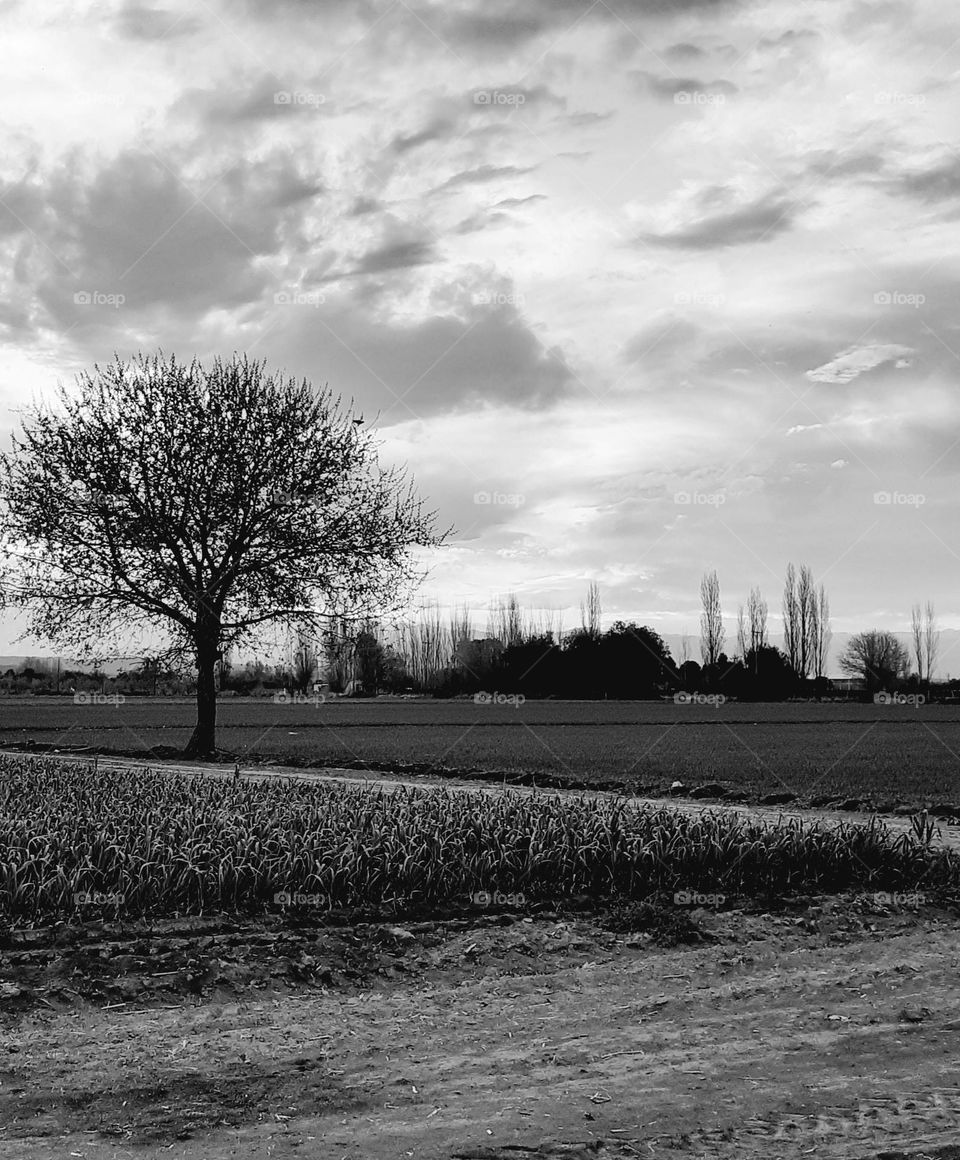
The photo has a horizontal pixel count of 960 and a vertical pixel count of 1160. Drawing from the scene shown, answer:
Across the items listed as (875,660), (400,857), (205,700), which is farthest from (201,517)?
(875,660)

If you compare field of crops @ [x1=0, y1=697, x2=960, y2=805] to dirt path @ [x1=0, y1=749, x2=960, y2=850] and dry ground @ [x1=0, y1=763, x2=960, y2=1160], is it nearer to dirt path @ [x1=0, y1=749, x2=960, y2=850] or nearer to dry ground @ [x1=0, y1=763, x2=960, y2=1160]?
dirt path @ [x1=0, y1=749, x2=960, y2=850]

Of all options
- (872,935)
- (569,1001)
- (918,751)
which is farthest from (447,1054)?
(918,751)

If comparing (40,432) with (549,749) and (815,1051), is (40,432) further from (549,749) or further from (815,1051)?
(815,1051)

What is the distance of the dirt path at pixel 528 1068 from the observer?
448 cm

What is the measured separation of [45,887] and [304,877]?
193cm

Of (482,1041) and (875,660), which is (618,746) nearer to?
(482,1041)

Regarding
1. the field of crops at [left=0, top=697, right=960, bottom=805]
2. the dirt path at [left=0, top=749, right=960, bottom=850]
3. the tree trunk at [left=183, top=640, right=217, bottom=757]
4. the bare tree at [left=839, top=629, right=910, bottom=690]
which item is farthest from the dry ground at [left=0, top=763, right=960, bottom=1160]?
the bare tree at [left=839, top=629, right=910, bottom=690]

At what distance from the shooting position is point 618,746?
31594mm

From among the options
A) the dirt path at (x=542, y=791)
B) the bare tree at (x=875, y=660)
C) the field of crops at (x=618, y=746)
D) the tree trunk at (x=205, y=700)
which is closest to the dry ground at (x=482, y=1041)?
the dirt path at (x=542, y=791)

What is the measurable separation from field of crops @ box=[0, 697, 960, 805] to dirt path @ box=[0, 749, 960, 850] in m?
1.28

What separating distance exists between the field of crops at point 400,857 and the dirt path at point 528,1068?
1.71m

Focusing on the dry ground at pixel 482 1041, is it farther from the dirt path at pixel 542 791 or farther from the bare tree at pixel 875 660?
the bare tree at pixel 875 660

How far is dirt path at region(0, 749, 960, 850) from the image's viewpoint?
1298 centimetres

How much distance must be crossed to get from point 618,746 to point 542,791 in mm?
14158
